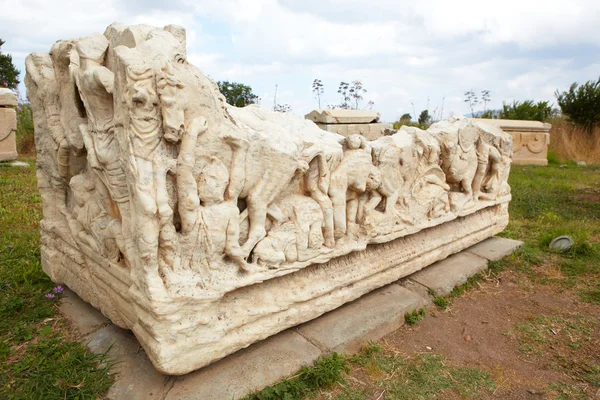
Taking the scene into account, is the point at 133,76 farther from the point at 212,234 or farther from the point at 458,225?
the point at 458,225

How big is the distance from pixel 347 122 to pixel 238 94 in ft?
10.0

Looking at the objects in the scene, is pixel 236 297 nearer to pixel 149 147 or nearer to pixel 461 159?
pixel 149 147

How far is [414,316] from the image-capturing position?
307cm

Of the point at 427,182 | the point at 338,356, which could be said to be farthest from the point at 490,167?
the point at 338,356

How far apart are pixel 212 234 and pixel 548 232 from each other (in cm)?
484

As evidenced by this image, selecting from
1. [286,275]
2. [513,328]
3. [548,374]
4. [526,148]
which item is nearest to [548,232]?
[513,328]

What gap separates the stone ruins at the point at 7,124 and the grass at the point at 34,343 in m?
4.85

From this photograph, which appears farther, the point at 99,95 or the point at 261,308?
the point at 261,308

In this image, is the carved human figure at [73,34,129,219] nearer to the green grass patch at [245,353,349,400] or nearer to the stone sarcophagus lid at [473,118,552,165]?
the green grass patch at [245,353,349,400]

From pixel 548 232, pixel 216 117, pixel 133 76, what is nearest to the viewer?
pixel 133 76

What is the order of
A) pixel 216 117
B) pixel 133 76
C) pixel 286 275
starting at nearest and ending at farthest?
pixel 133 76, pixel 216 117, pixel 286 275

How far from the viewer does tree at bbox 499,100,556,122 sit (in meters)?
15.1

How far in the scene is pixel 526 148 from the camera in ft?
40.9

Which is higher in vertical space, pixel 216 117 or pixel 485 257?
pixel 216 117
